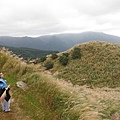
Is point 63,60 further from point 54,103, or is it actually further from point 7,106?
point 7,106

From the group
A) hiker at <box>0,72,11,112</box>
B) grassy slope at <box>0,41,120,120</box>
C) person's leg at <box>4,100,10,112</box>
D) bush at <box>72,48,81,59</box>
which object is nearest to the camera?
grassy slope at <box>0,41,120,120</box>

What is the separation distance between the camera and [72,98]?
27.1 ft

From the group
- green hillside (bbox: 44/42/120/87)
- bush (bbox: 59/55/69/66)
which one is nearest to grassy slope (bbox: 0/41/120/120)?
green hillside (bbox: 44/42/120/87)

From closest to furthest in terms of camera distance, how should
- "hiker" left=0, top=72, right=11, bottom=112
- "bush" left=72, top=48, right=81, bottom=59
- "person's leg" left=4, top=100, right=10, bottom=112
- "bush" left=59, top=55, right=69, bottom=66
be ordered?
"hiker" left=0, top=72, right=11, bottom=112 → "person's leg" left=4, top=100, right=10, bottom=112 → "bush" left=59, top=55, right=69, bottom=66 → "bush" left=72, top=48, right=81, bottom=59

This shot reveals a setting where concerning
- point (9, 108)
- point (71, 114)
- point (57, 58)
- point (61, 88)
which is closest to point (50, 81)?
point (61, 88)

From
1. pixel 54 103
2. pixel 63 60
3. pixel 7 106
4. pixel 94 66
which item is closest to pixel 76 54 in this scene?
pixel 63 60

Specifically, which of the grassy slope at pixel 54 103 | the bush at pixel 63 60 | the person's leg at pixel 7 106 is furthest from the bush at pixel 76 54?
the person's leg at pixel 7 106

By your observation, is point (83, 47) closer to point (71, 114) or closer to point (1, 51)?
point (1, 51)

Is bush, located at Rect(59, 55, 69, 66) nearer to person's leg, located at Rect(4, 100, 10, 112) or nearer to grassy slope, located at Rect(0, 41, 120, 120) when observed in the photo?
grassy slope, located at Rect(0, 41, 120, 120)

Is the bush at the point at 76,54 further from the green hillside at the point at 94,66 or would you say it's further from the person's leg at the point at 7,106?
the person's leg at the point at 7,106

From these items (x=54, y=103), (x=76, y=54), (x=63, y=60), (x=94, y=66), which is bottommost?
(x=94, y=66)

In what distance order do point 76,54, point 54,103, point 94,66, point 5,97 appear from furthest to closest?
point 76,54, point 94,66, point 54,103, point 5,97

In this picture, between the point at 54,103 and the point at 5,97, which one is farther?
the point at 54,103

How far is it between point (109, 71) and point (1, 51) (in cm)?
4061
